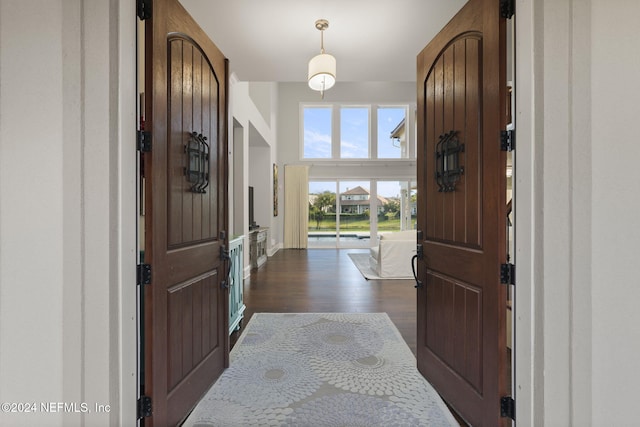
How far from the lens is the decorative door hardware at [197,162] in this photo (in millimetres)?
1540

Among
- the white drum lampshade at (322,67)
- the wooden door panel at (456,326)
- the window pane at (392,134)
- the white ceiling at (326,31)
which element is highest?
the window pane at (392,134)

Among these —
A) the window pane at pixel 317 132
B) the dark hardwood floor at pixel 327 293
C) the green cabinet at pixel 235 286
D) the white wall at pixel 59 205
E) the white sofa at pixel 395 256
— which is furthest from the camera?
the window pane at pixel 317 132

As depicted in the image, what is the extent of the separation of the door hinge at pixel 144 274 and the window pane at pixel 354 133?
26.7 feet

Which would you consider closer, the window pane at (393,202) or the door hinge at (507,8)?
the door hinge at (507,8)

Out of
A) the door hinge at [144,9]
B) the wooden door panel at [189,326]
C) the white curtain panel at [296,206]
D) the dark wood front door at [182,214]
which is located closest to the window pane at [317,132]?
the white curtain panel at [296,206]

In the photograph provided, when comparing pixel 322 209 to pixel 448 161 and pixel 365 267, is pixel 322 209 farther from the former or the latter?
pixel 448 161

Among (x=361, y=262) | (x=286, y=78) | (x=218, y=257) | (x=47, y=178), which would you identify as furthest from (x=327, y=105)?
(x=47, y=178)

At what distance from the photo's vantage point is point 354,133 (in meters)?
9.07

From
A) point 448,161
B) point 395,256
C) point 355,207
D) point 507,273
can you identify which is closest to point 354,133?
point 355,207

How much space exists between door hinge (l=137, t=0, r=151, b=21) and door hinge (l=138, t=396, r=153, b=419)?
1734mm

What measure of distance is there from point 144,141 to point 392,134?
882 cm

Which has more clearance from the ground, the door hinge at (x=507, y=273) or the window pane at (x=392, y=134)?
the window pane at (x=392, y=134)
